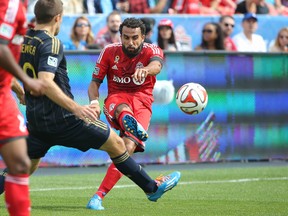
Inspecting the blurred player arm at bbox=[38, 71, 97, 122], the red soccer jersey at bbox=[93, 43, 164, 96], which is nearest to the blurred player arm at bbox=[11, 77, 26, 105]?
the blurred player arm at bbox=[38, 71, 97, 122]

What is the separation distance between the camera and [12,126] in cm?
688

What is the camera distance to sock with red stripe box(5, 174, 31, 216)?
22.1 feet

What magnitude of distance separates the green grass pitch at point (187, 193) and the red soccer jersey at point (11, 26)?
2.86 m

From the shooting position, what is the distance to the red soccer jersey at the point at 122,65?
36.0ft

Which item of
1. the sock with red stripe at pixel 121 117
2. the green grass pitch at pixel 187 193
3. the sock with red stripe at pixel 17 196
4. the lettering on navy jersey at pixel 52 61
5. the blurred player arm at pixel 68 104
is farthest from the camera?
the sock with red stripe at pixel 121 117

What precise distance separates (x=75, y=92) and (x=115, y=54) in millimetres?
4209

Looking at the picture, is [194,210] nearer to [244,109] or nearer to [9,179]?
[9,179]

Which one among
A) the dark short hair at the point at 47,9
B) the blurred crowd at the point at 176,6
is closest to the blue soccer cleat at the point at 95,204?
the dark short hair at the point at 47,9

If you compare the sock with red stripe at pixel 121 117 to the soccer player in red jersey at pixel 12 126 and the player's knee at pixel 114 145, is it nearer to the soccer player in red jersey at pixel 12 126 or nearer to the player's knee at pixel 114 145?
the player's knee at pixel 114 145

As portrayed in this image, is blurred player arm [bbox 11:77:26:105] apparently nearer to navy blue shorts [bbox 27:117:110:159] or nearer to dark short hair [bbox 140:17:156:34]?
navy blue shorts [bbox 27:117:110:159]

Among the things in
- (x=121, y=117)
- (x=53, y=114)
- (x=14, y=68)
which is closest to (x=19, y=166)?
(x=14, y=68)

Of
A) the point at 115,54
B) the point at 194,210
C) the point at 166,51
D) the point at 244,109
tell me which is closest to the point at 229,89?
the point at 244,109

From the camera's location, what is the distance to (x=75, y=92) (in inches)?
597

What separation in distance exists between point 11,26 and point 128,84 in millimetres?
4291
